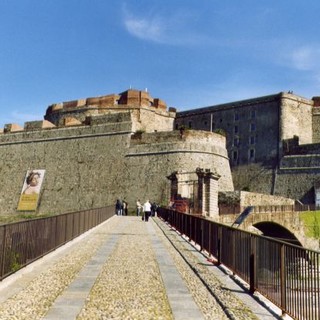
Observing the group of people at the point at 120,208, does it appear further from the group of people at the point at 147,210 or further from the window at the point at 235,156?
the window at the point at 235,156

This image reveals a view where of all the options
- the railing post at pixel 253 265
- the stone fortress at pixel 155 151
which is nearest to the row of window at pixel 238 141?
the stone fortress at pixel 155 151

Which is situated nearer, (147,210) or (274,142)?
(147,210)

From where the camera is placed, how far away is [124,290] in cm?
711

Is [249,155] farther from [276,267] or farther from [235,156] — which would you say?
[276,267]

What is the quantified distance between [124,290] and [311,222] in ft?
102

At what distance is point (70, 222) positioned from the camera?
48.5 feet

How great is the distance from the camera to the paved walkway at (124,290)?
570cm

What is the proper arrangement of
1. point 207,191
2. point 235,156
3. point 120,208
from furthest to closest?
1. point 235,156
2. point 120,208
3. point 207,191

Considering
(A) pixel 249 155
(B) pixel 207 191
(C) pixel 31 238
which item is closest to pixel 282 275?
(C) pixel 31 238

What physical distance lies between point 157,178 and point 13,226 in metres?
35.1

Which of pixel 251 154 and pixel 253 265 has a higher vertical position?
pixel 251 154

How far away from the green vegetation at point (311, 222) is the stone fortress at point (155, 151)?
5.19 metres

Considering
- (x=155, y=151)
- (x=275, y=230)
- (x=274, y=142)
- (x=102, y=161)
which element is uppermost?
(x=274, y=142)

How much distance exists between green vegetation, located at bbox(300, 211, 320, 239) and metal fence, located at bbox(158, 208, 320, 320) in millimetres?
25880
